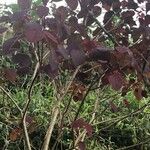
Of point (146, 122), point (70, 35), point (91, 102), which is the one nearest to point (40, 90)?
point (91, 102)

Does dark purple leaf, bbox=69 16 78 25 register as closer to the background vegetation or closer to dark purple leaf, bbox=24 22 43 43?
the background vegetation

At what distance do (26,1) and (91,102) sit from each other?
11.1 feet

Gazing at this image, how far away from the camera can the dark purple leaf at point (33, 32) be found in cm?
121

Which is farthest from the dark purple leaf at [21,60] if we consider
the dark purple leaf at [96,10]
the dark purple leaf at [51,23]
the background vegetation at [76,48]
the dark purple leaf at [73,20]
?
the dark purple leaf at [96,10]

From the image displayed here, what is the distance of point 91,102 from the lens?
185 inches

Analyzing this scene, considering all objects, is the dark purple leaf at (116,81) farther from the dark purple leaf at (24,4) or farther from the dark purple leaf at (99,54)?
the dark purple leaf at (24,4)

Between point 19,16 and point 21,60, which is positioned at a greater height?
point 19,16

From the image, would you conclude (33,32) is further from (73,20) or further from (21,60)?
(73,20)

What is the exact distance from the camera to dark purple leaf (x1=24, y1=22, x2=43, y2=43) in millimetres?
1211

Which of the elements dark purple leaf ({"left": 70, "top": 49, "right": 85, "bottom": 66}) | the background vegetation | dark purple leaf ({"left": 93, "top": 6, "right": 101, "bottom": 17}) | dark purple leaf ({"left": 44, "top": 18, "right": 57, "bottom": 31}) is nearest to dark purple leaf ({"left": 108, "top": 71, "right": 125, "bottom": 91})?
the background vegetation

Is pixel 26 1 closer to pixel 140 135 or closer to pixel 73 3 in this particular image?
pixel 73 3

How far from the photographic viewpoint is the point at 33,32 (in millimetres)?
1226

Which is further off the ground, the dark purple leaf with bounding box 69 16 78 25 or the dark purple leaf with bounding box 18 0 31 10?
the dark purple leaf with bounding box 18 0 31 10

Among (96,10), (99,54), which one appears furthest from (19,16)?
(96,10)
